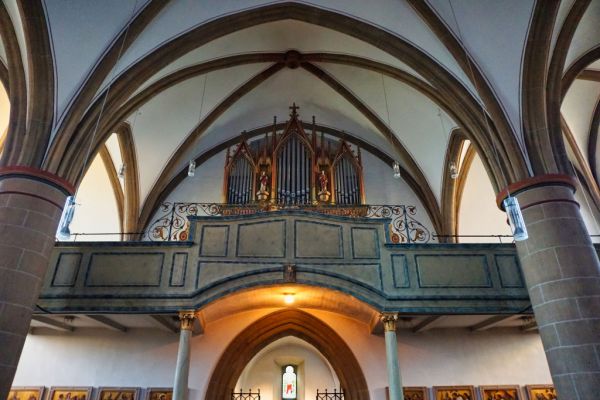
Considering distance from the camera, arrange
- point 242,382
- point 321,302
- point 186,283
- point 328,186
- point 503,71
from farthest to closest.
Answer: point 242,382 → point 328,186 → point 321,302 → point 503,71 → point 186,283

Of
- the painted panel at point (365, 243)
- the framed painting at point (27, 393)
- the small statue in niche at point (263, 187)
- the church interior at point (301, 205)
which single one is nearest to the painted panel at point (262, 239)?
the church interior at point (301, 205)

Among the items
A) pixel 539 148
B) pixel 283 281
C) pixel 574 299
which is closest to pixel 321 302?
pixel 283 281

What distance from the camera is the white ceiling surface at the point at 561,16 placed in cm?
701

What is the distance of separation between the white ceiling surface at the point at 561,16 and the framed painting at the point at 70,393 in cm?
1087

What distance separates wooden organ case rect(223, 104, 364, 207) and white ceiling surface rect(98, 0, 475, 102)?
331 centimetres

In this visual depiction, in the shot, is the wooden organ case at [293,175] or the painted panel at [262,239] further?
the wooden organ case at [293,175]

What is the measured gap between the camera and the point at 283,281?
6938 millimetres

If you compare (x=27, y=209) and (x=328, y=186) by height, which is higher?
(x=328, y=186)

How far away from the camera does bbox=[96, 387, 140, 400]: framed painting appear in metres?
8.23

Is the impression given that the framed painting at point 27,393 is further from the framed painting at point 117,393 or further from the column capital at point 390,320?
the column capital at point 390,320

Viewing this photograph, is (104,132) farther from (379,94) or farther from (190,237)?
(379,94)

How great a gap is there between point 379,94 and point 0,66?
834 cm

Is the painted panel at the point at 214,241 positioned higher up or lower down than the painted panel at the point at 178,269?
higher up

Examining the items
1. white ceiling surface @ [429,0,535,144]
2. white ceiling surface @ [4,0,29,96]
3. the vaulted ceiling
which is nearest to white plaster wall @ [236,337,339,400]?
the vaulted ceiling
